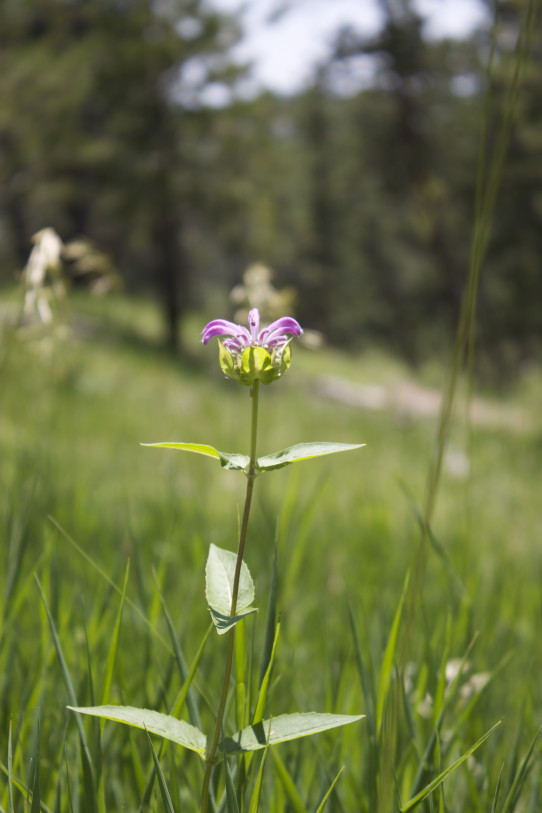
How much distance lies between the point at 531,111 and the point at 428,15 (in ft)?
9.92

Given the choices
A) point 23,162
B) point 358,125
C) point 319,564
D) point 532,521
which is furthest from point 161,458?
point 358,125

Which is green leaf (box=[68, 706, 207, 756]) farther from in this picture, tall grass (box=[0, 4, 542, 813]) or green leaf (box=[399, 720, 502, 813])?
green leaf (box=[399, 720, 502, 813])

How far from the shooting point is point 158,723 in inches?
23.0

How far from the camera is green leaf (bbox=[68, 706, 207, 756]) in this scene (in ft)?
1.79

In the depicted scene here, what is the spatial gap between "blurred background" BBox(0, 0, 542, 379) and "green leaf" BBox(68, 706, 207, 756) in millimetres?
1892

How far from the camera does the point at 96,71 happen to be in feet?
35.0

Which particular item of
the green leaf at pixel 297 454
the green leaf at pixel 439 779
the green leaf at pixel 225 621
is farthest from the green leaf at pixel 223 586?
the green leaf at pixel 439 779

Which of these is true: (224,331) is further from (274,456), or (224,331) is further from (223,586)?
(223,586)

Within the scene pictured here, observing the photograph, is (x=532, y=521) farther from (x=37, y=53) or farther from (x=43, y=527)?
(x=37, y=53)

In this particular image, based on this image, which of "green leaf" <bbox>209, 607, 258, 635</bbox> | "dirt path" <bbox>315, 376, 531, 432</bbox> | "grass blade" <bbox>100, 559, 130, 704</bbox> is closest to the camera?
"green leaf" <bbox>209, 607, 258, 635</bbox>

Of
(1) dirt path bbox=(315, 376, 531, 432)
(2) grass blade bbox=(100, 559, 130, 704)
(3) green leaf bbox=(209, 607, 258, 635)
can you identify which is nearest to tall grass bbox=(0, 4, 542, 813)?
(2) grass blade bbox=(100, 559, 130, 704)

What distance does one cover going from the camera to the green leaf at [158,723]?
21.5 inches

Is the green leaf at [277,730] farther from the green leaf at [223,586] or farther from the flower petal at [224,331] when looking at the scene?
the flower petal at [224,331]

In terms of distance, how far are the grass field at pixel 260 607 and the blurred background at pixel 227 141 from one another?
4.06 feet
